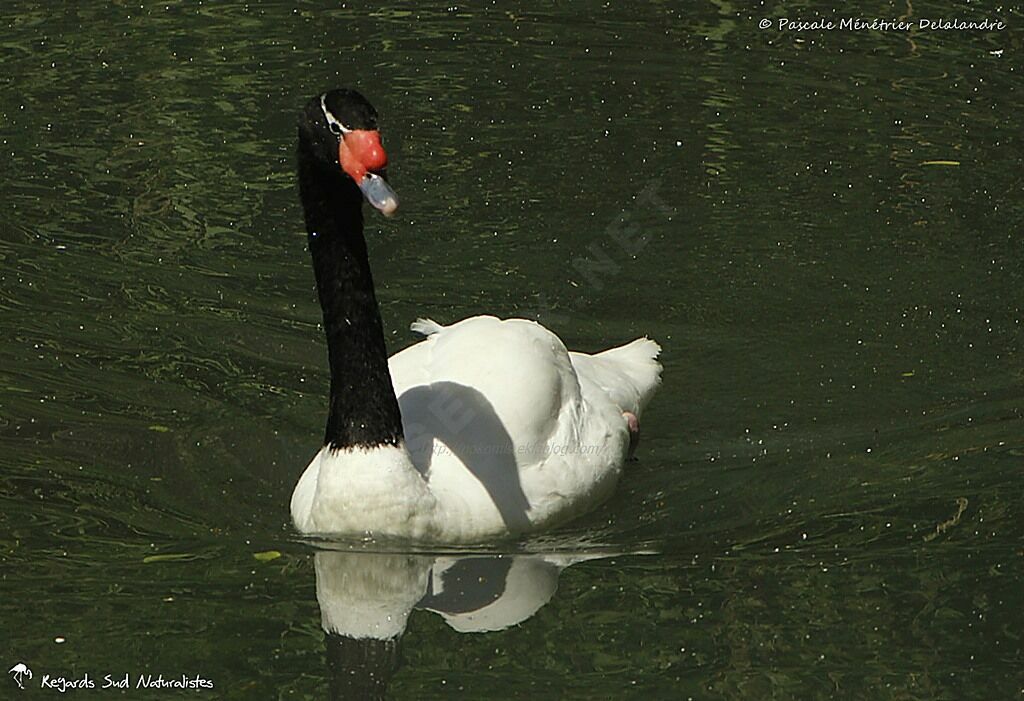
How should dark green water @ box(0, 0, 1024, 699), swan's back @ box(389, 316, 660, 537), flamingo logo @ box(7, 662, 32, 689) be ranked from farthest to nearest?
swan's back @ box(389, 316, 660, 537) < dark green water @ box(0, 0, 1024, 699) < flamingo logo @ box(7, 662, 32, 689)

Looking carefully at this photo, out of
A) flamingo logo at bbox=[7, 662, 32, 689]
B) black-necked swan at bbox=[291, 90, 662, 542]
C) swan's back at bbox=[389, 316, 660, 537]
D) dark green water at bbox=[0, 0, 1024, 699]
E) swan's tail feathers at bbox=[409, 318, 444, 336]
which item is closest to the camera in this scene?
flamingo logo at bbox=[7, 662, 32, 689]

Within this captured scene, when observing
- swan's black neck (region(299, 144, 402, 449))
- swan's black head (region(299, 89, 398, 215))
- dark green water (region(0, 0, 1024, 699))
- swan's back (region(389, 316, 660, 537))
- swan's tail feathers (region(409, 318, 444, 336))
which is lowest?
dark green water (region(0, 0, 1024, 699))

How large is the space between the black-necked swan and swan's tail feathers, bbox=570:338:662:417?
485 mm

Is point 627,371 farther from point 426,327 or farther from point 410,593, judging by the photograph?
point 410,593

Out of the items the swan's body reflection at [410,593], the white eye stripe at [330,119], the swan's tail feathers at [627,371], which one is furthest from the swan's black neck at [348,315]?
the swan's tail feathers at [627,371]

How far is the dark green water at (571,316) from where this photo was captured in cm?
644

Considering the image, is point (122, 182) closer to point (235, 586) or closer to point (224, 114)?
point (224, 114)

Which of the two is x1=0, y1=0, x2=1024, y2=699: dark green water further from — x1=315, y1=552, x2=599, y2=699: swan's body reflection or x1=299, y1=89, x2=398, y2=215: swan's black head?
x1=299, y1=89, x2=398, y2=215: swan's black head

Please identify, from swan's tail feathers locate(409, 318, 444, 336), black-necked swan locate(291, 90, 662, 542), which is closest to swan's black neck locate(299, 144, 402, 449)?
black-necked swan locate(291, 90, 662, 542)

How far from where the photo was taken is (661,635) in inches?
252

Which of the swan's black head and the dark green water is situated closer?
the swan's black head

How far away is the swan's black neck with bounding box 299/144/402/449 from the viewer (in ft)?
22.7

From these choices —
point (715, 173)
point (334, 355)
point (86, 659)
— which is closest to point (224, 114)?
point (715, 173)

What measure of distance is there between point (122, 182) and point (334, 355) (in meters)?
4.25
